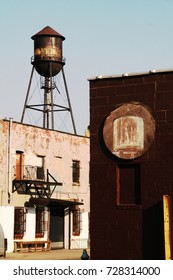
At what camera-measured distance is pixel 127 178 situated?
20.5m

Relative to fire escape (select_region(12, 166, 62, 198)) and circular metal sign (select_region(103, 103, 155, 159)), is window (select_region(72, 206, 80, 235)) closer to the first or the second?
fire escape (select_region(12, 166, 62, 198))

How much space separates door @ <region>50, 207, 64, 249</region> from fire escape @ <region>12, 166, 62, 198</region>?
5.52 feet

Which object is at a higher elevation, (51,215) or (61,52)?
(61,52)

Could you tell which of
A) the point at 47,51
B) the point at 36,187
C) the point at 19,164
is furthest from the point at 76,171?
the point at 47,51

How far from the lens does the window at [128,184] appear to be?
20312mm

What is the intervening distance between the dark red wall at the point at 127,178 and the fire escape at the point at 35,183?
57.6ft

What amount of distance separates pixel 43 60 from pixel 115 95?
28253 mm

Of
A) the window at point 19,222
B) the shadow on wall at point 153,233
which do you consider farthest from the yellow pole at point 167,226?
the window at point 19,222

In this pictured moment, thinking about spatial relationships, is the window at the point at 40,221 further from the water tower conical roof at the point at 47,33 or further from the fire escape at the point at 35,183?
the water tower conical roof at the point at 47,33

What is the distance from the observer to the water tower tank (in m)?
48.2

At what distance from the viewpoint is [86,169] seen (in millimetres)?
45344

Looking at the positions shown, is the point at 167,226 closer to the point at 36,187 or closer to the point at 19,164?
the point at 19,164
